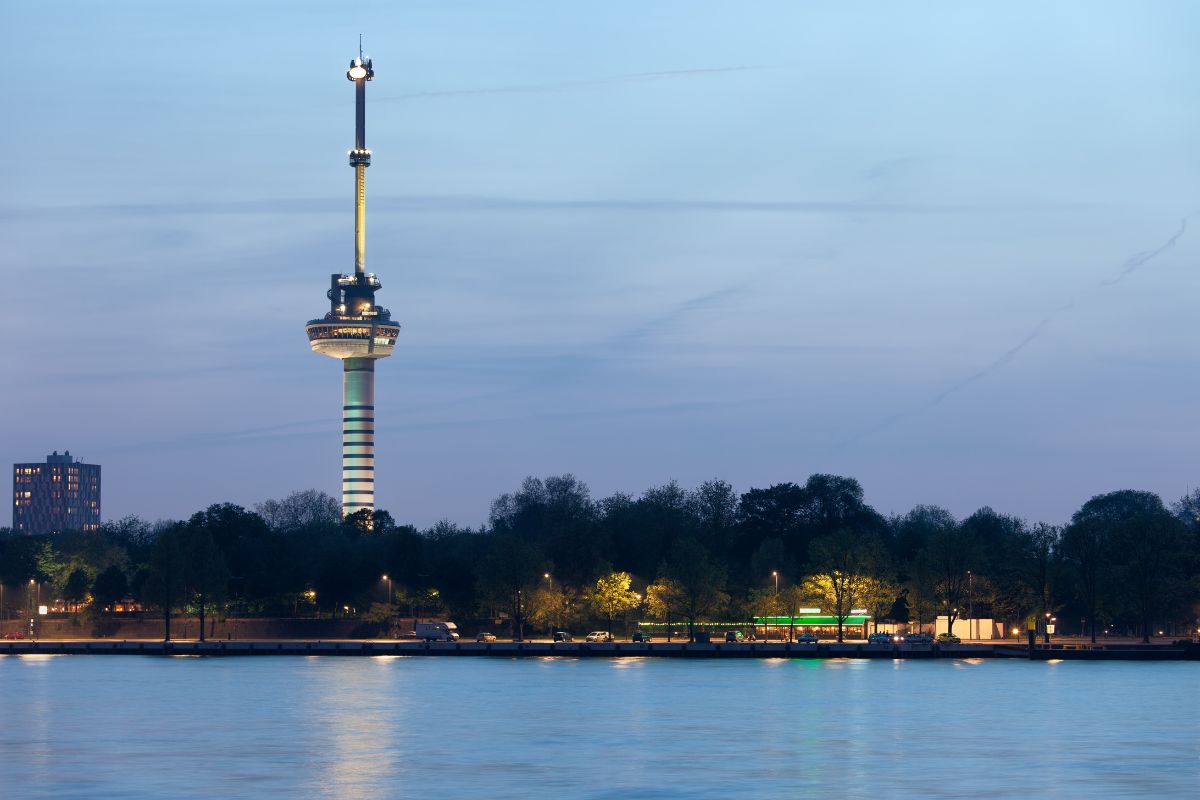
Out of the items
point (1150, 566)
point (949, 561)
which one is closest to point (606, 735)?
point (949, 561)

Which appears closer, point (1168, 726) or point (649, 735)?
point (649, 735)

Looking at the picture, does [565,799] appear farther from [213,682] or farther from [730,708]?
A: [213,682]

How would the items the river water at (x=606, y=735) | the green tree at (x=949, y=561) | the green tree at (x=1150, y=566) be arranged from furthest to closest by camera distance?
the green tree at (x=949, y=561) < the green tree at (x=1150, y=566) < the river water at (x=606, y=735)

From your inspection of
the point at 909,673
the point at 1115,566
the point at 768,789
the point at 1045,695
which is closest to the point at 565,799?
the point at 768,789

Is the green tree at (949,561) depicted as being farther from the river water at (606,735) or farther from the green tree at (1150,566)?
the river water at (606,735)

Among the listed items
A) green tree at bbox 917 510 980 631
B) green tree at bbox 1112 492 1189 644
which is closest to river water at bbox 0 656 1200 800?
green tree at bbox 1112 492 1189 644

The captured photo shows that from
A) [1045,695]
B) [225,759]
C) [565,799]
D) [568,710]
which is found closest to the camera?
[565,799]

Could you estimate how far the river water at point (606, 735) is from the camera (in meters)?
80.7

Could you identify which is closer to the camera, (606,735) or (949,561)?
(606,735)

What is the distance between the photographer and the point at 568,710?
11856cm

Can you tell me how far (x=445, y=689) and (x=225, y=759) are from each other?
5238 cm

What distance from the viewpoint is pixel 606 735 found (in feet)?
334

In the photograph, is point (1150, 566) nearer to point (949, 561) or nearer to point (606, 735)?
point (949, 561)

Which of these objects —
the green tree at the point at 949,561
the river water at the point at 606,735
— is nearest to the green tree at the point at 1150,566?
the green tree at the point at 949,561
